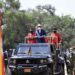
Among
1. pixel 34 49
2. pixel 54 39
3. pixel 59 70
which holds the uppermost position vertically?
pixel 54 39

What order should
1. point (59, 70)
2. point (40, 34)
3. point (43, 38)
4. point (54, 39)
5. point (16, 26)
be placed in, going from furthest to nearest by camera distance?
point (16, 26), point (40, 34), point (43, 38), point (54, 39), point (59, 70)

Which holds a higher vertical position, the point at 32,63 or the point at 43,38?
the point at 43,38

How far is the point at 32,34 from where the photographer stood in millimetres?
17469

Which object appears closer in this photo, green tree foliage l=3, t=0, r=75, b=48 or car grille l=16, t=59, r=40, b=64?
car grille l=16, t=59, r=40, b=64

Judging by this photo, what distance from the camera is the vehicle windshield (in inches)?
585

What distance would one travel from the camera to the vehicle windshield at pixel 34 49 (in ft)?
48.7

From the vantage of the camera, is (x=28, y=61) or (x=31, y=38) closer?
(x=28, y=61)

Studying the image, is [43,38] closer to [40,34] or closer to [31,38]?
[40,34]

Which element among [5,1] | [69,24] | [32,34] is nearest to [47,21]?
[69,24]

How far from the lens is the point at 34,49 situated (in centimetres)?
1498

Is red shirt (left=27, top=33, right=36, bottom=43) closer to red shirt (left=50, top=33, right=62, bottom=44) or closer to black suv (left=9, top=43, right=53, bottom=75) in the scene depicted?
red shirt (left=50, top=33, right=62, bottom=44)

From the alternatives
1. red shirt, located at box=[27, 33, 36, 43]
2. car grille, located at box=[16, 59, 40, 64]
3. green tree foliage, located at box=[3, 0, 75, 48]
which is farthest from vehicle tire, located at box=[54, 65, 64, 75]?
green tree foliage, located at box=[3, 0, 75, 48]

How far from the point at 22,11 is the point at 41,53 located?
39.1 meters

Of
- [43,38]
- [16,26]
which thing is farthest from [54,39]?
[16,26]
